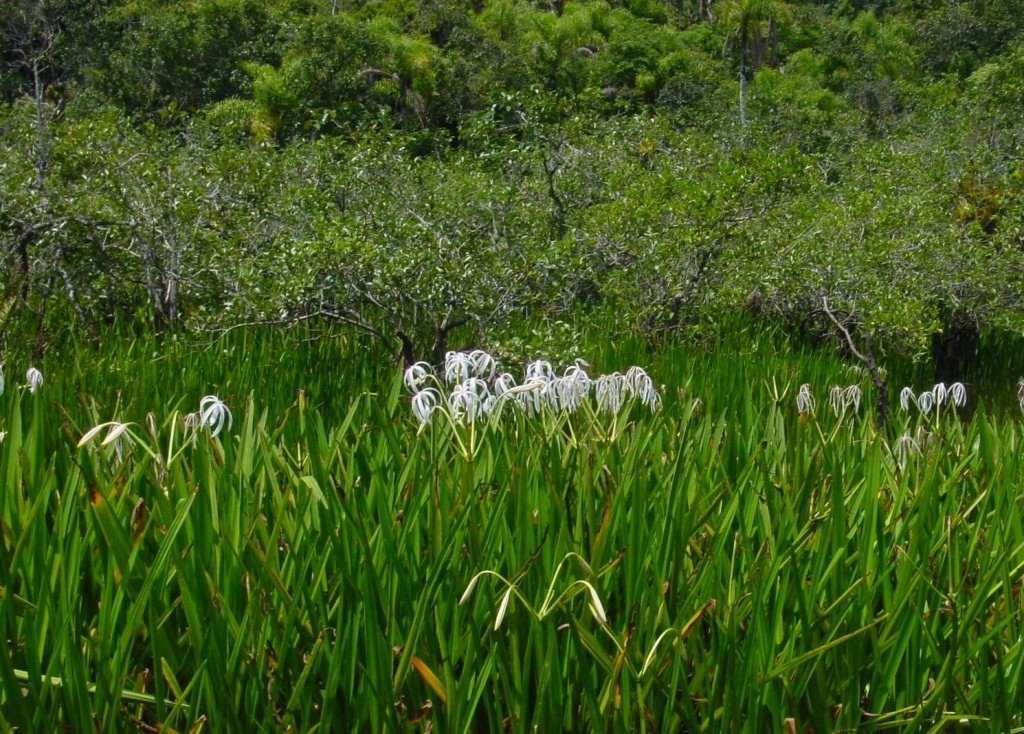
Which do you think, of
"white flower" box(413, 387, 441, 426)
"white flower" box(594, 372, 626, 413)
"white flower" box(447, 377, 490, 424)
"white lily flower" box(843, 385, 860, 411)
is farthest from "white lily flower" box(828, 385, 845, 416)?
"white flower" box(413, 387, 441, 426)

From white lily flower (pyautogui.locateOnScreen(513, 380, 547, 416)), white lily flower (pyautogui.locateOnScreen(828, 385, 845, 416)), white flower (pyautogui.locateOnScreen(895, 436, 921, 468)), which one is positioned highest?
white lily flower (pyautogui.locateOnScreen(513, 380, 547, 416))

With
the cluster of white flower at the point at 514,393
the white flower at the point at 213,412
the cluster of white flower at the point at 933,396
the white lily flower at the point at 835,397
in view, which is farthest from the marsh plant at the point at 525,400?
the cluster of white flower at the point at 933,396

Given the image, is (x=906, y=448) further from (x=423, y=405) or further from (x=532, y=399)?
(x=423, y=405)

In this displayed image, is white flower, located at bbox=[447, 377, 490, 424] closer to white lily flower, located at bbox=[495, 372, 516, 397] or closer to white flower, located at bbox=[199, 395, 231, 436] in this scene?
white lily flower, located at bbox=[495, 372, 516, 397]

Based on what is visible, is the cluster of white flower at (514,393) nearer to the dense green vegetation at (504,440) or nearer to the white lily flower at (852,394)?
the dense green vegetation at (504,440)

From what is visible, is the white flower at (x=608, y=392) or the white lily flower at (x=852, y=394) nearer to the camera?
the white flower at (x=608, y=392)

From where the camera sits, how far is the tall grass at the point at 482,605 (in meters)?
1.43

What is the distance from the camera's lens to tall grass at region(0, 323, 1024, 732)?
1430 millimetres

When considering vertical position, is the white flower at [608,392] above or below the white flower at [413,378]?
below

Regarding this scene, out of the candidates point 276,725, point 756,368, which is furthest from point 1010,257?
point 276,725

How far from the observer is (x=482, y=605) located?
1603mm

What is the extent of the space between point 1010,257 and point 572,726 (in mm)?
8982

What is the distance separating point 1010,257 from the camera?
9.16 meters

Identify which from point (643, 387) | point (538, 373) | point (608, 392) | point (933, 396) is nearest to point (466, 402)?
point (538, 373)
